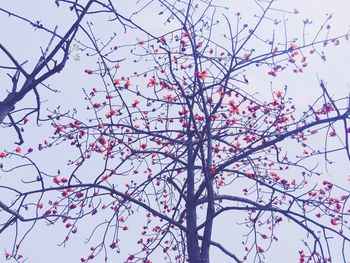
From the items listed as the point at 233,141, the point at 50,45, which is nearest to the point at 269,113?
the point at 233,141

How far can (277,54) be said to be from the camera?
6.69 metres

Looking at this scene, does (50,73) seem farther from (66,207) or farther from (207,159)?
(207,159)

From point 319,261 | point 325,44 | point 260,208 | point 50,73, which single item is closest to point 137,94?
point 260,208

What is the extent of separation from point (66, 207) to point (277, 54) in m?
3.77

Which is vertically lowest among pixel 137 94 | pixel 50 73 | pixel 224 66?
pixel 50 73

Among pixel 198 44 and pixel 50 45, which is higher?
pixel 198 44

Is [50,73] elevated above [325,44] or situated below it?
below

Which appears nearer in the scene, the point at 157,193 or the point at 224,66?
the point at 224,66

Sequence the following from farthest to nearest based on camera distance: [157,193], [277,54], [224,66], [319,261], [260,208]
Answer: [157,193]
[224,66]
[277,54]
[260,208]
[319,261]

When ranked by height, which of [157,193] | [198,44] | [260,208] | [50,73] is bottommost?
[50,73]

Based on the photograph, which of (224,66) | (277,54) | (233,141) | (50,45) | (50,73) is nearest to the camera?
(50,73)

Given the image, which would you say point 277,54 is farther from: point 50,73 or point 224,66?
point 50,73

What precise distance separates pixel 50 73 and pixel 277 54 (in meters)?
4.65

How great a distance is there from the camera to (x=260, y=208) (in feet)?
20.6
